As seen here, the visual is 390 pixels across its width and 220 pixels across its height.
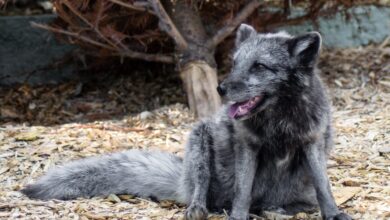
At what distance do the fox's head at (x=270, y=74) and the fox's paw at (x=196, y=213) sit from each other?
24.5 inches

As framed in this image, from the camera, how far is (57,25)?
7.16 m

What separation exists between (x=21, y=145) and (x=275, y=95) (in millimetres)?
2557

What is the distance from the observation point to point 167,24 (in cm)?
627

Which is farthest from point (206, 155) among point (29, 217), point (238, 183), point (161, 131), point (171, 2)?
point (171, 2)

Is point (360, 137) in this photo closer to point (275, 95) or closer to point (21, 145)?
point (275, 95)

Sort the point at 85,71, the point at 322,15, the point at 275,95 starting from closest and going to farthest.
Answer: the point at 275,95, the point at 322,15, the point at 85,71

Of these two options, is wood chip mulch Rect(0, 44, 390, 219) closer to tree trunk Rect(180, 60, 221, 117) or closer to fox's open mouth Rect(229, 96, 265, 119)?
tree trunk Rect(180, 60, 221, 117)

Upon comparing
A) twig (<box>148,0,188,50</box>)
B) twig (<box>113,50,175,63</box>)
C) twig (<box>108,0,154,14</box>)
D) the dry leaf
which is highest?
twig (<box>108,0,154,14</box>)

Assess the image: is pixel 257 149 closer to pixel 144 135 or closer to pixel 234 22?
pixel 144 135

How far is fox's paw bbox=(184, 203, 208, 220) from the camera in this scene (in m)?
3.99

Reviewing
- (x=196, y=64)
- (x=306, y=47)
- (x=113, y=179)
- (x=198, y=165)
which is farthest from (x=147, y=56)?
(x=306, y=47)

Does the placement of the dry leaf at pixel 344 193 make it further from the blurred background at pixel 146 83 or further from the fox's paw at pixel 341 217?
the fox's paw at pixel 341 217

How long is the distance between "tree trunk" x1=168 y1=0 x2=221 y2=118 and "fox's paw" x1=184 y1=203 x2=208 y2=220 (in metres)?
2.57

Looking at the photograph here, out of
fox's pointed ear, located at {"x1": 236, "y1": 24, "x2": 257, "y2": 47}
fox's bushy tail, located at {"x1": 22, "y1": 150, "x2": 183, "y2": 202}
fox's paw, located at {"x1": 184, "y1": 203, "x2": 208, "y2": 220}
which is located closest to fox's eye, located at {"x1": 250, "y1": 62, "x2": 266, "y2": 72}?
fox's pointed ear, located at {"x1": 236, "y1": 24, "x2": 257, "y2": 47}
